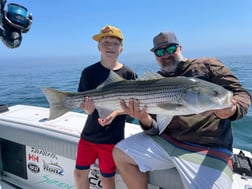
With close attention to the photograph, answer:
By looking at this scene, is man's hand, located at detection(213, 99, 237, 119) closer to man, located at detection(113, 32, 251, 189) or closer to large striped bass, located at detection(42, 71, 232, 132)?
man, located at detection(113, 32, 251, 189)

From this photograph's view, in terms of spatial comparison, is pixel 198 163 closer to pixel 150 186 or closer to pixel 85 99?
pixel 150 186

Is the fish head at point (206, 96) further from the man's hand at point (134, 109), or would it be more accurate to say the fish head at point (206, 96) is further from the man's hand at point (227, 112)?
the man's hand at point (134, 109)

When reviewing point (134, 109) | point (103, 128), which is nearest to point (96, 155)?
point (103, 128)

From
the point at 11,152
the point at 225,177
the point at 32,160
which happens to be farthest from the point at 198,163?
the point at 11,152

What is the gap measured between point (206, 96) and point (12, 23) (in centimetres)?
194

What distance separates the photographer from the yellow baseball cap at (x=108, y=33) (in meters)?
2.63

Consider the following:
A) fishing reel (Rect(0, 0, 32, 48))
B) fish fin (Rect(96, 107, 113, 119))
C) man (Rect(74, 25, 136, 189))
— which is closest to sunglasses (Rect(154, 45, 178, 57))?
man (Rect(74, 25, 136, 189))

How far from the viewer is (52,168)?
125 inches

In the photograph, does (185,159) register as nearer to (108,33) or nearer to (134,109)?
(134,109)

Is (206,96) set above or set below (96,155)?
above

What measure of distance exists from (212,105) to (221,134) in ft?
1.77

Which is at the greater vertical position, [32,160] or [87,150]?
[87,150]

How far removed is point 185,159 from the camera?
2115 mm

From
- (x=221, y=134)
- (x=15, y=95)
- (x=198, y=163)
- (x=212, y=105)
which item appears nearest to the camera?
(x=212, y=105)
